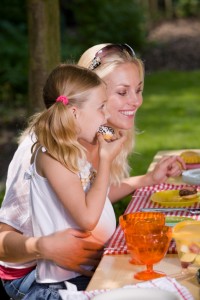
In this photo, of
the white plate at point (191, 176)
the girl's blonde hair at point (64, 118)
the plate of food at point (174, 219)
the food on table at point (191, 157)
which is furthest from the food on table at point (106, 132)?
the food on table at point (191, 157)

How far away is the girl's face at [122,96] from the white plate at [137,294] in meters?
1.56

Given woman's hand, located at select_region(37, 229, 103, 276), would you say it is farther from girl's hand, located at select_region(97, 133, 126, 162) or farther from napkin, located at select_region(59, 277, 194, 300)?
napkin, located at select_region(59, 277, 194, 300)

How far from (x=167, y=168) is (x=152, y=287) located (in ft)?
5.54

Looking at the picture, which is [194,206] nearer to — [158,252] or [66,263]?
[66,263]

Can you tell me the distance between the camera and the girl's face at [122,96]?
12.7ft

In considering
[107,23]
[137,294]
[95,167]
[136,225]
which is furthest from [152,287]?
[107,23]

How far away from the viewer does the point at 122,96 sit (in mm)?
3908

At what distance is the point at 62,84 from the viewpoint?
3320mm

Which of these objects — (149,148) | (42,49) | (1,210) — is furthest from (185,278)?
(149,148)

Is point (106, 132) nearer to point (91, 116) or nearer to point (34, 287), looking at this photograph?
point (91, 116)

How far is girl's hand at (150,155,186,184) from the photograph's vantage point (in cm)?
408

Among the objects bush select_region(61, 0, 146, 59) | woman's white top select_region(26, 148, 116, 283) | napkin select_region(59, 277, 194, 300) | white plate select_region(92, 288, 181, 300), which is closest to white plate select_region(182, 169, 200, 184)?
woman's white top select_region(26, 148, 116, 283)

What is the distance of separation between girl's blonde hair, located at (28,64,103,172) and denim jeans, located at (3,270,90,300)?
1.52 feet

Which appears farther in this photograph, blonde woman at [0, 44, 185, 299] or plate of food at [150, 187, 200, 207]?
plate of food at [150, 187, 200, 207]
